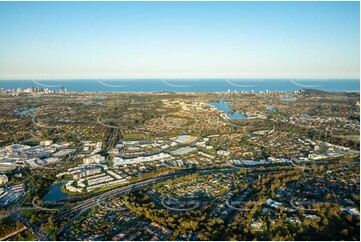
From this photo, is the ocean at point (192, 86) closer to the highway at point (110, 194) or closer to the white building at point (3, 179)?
the highway at point (110, 194)

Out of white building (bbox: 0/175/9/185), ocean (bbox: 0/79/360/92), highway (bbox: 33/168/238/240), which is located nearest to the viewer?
highway (bbox: 33/168/238/240)

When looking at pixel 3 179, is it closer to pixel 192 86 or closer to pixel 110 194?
pixel 110 194

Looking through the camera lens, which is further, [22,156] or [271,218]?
[22,156]

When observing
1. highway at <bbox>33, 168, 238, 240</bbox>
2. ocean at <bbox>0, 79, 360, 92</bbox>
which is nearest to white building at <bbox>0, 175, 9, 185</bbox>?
highway at <bbox>33, 168, 238, 240</bbox>

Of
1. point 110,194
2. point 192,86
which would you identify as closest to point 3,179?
point 110,194

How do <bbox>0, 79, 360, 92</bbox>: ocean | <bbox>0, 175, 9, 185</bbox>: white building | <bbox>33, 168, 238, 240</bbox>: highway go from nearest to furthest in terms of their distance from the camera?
<bbox>33, 168, 238, 240</bbox>: highway → <bbox>0, 175, 9, 185</bbox>: white building → <bbox>0, 79, 360, 92</bbox>: ocean

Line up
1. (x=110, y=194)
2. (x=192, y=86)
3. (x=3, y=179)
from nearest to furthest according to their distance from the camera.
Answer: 1. (x=110, y=194)
2. (x=3, y=179)
3. (x=192, y=86)

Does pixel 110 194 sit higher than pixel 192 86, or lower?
higher

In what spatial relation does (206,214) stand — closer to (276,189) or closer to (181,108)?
(276,189)

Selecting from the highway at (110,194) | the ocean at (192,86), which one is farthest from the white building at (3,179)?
the ocean at (192,86)

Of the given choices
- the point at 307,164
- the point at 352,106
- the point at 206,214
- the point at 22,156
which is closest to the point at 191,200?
the point at 206,214

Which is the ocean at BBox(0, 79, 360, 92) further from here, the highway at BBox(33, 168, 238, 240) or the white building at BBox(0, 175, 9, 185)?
the white building at BBox(0, 175, 9, 185)
